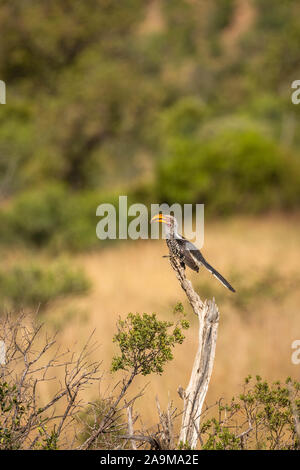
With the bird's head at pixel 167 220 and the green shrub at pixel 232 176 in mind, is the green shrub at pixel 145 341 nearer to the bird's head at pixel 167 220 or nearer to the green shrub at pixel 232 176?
the bird's head at pixel 167 220

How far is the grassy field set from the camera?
6.96m

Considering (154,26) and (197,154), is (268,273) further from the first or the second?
(154,26)

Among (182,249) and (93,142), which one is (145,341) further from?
(93,142)

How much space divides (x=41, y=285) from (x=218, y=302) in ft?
10.2

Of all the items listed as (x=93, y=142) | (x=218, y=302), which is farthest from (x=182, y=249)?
(x=93, y=142)

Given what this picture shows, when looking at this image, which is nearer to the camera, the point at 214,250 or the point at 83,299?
the point at 83,299

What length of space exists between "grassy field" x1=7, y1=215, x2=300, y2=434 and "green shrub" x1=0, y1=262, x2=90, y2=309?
0.33 meters

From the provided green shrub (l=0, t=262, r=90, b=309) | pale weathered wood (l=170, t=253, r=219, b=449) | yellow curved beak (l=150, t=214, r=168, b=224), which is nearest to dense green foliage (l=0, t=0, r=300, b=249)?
green shrub (l=0, t=262, r=90, b=309)

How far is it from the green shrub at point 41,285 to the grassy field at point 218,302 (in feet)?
1.07

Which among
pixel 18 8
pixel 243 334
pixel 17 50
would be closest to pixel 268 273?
pixel 243 334

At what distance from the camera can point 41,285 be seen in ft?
31.9

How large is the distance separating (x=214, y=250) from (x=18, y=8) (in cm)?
1583

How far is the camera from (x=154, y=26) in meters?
53.1

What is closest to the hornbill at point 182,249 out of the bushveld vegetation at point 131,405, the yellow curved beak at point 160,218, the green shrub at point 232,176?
the yellow curved beak at point 160,218
